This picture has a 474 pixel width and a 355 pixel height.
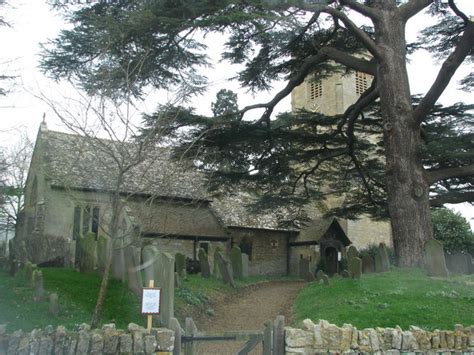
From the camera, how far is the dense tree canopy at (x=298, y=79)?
1316 centimetres

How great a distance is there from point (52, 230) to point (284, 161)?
482 inches

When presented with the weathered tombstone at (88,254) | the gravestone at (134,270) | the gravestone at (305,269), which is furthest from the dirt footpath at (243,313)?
the weathered tombstone at (88,254)

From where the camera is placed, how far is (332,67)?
19156 millimetres

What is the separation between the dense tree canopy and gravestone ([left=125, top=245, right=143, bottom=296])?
3.40 meters

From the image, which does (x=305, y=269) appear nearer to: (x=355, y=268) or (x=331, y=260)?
(x=331, y=260)

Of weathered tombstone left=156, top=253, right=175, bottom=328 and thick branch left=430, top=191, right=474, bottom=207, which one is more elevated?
thick branch left=430, top=191, right=474, bottom=207

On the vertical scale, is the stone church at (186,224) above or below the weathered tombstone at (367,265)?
above

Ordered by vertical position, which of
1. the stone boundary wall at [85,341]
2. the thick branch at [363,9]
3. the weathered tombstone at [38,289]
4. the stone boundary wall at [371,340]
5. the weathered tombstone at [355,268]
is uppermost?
the thick branch at [363,9]

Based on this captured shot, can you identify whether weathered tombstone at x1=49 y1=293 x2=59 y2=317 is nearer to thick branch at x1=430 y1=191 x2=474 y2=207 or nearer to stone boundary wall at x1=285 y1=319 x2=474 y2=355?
stone boundary wall at x1=285 y1=319 x2=474 y2=355

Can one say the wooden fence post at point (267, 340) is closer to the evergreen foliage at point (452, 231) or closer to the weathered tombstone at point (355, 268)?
the weathered tombstone at point (355, 268)

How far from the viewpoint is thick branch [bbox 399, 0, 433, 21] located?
54.2 ft

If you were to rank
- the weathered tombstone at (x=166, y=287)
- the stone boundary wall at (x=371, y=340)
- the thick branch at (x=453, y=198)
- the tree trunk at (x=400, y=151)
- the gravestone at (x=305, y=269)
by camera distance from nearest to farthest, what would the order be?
the stone boundary wall at (x=371, y=340), the weathered tombstone at (x=166, y=287), the tree trunk at (x=400, y=151), the thick branch at (x=453, y=198), the gravestone at (x=305, y=269)

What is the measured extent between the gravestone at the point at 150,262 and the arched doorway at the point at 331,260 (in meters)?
15.6

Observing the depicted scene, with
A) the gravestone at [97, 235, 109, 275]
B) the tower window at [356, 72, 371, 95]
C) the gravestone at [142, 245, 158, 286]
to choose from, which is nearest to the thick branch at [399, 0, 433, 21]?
the gravestone at [142, 245, 158, 286]
